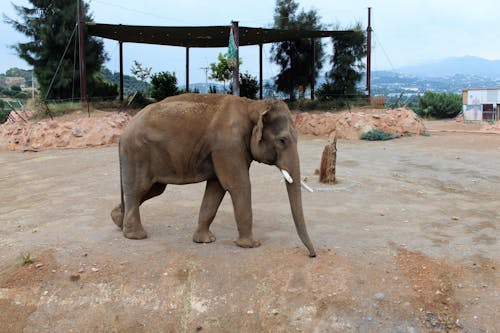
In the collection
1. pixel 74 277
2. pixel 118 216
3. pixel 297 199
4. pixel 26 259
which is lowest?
pixel 74 277

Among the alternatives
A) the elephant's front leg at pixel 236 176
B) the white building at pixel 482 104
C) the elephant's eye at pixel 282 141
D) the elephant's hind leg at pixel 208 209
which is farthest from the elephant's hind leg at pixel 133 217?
the white building at pixel 482 104

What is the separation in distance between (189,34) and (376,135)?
10.4 m

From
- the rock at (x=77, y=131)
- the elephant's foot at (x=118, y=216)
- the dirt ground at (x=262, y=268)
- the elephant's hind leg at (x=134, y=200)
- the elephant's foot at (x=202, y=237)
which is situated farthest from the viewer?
the rock at (x=77, y=131)

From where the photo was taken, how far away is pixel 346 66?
28688 millimetres

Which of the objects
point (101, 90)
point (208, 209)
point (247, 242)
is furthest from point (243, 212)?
point (101, 90)

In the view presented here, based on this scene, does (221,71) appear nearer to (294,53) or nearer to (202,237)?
(294,53)

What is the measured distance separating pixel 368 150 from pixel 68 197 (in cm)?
1194

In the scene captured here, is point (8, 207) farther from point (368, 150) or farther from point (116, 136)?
point (368, 150)

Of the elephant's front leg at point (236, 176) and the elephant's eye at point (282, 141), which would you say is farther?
the elephant's front leg at point (236, 176)

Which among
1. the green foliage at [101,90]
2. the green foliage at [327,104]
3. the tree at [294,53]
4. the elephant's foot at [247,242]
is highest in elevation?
the tree at [294,53]

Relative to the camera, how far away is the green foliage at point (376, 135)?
70.5ft

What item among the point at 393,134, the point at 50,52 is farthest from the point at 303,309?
the point at 50,52

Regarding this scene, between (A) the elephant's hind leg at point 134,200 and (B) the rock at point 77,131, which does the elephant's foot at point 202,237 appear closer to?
(A) the elephant's hind leg at point 134,200

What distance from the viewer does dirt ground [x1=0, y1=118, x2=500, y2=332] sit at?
477cm
